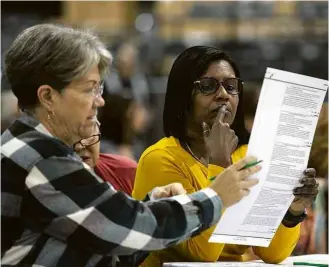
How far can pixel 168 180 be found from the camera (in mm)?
2574

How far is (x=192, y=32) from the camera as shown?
31.9 feet

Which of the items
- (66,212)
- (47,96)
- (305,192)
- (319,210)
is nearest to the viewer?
(66,212)

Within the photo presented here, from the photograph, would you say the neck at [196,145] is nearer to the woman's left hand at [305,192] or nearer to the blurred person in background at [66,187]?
the woman's left hand at [305,192]

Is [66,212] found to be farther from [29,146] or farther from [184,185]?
[184,185]

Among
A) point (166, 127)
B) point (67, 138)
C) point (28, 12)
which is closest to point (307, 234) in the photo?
point (166, 127)

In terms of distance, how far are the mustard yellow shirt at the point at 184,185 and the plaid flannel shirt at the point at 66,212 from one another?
1.17 feet

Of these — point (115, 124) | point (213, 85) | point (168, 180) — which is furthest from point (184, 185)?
point (115, 124)

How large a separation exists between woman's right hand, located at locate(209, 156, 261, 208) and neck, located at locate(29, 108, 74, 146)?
40 cm

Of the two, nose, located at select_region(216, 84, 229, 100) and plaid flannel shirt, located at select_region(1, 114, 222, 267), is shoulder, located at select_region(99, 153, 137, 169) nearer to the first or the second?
nose, located at select_region(216, 84, 229, 100)

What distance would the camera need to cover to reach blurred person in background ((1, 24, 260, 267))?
2062mm

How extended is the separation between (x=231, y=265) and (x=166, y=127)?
518mm

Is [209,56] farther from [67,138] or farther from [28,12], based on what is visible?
[28,12]

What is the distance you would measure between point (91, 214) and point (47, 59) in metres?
0.40

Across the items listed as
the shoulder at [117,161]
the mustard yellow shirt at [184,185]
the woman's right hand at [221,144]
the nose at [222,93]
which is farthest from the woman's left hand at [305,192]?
the shoulder at [117,161]
